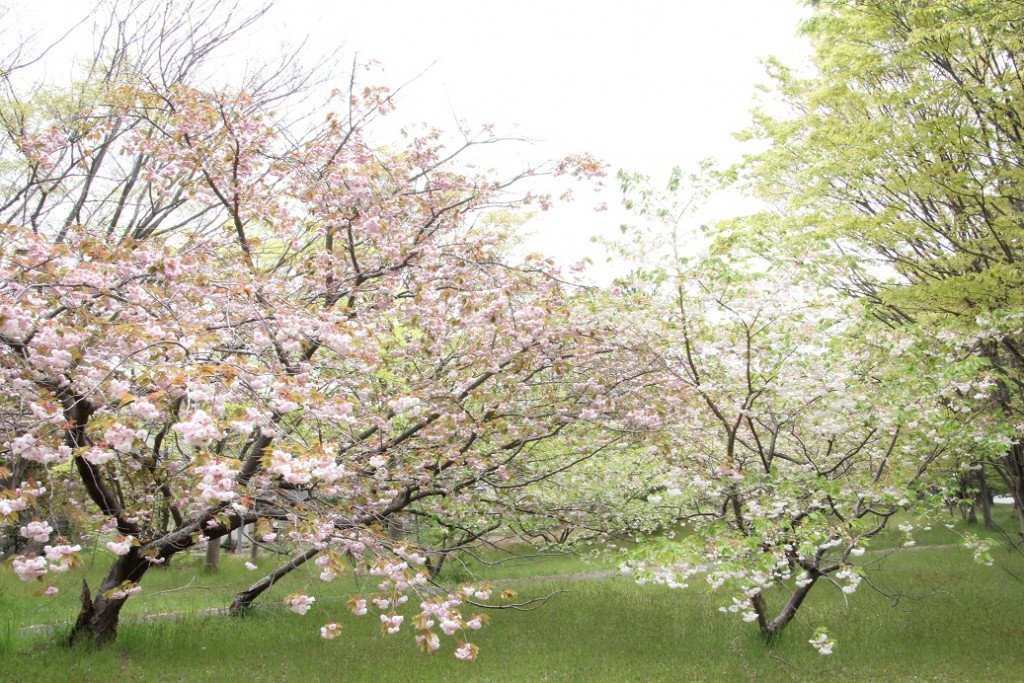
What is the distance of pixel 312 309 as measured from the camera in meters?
6.12

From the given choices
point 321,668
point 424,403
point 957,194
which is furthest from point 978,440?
point 321,668

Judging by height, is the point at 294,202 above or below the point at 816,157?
below

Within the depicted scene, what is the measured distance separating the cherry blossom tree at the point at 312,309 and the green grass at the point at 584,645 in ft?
3.03

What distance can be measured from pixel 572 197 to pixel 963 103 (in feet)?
17.7

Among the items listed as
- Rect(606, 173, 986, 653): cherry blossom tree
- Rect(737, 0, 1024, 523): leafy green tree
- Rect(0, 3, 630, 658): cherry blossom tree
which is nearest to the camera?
Rect(0, 3, 630, 658): cherry blossom tree

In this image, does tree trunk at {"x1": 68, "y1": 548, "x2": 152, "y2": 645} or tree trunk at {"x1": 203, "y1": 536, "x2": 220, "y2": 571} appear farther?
tree trunk at {"x1": 203, "y1": 536, "x2": 220, "y2": 571}

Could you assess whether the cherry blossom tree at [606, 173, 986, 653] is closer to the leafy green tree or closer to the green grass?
the leafy green tree

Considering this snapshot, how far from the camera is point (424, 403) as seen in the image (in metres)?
7.79

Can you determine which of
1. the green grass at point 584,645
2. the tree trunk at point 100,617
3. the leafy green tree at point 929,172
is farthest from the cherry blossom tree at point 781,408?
the tree trunk at point 100,617

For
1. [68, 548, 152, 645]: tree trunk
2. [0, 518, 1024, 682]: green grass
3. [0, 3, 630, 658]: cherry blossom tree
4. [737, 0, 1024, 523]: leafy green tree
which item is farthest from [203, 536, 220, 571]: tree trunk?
[737, 0, 1024, 523]: leafy green tree

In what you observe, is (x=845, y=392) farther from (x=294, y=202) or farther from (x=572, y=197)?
(x=294, y=202)

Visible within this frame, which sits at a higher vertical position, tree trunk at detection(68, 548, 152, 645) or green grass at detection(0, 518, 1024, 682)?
tree trunk at detection(68, 548, 152, 645)

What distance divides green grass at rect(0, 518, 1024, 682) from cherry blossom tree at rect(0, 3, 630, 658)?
92 cm

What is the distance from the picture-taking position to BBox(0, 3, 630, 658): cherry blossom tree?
5672 millimetres
